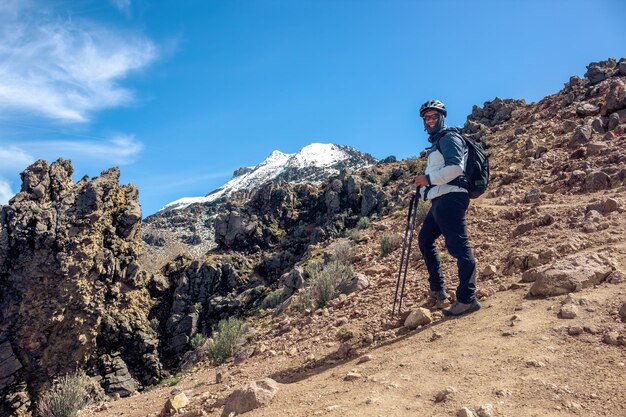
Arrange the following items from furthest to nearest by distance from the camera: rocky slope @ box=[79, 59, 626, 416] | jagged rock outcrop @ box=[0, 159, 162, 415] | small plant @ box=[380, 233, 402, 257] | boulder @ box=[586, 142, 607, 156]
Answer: jagged rock outcrop @ box=[0, 159, 162, 415] → boulder @ box=[586, 142, 607, 156] → small plant @ box=[380, 233, 402, 257] → rocky slope @ box=[79, 59, 626, 416]

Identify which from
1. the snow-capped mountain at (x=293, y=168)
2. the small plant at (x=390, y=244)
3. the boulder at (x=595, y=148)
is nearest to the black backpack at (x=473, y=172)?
the small plant at (x=390, y=244)

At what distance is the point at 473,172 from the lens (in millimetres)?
4660

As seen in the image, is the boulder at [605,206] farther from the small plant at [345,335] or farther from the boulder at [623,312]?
the small plant at [345,335]

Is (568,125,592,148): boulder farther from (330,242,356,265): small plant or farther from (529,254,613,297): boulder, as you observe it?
(529,254,613,297): boulder

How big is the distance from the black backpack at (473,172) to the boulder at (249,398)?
2787mm

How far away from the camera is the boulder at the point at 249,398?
358cm

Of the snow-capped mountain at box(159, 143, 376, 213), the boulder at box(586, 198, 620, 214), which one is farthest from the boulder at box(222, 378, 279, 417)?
the snow-capped mountain at box(159, 143, 376, 213)

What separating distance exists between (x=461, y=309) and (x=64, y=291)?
21895 mm

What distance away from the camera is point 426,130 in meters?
4.93

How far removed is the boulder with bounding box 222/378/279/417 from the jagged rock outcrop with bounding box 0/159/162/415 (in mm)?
20104

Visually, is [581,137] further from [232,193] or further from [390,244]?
[232,193]

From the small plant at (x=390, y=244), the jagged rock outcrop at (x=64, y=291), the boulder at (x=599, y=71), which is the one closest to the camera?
the small plant at (x=390, y=244)

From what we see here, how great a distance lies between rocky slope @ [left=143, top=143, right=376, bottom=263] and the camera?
56.7 metres

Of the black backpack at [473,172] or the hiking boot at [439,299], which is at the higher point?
the black backpack at [473,172]
